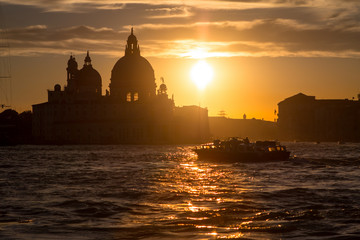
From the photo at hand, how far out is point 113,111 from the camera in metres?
171

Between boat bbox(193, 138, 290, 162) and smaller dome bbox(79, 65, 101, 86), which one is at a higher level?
smaller dome bbox(79, 65, 101, 86)

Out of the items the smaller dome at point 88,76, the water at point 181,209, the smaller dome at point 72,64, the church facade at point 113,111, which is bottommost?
the water at point 181,209

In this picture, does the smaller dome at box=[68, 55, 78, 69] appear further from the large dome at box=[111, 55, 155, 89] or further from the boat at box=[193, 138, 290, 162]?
the boat at box=[193, 138, 290, 162]

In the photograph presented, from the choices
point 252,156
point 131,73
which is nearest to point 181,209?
point 252,156

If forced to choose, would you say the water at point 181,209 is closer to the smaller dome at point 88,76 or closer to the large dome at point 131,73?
the smaller dome at point 88,76

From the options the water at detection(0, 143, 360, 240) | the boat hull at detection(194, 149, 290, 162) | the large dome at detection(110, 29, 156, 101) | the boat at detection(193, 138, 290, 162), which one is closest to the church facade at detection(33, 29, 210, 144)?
the large dome at detection(110, 29, 156, 101)

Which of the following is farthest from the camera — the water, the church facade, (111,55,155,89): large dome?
(111,55,155,89): large dome

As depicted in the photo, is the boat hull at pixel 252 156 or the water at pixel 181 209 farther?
the boat hull at pixel 252 156

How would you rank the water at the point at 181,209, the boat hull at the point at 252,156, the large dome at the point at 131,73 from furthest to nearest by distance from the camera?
the large dome at the point at 131,73 → the boat hull at the point at 252,156 → the water at the point at 181,209

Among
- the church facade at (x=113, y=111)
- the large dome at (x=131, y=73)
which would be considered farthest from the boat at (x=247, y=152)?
the large dome at (x=131, y=73)

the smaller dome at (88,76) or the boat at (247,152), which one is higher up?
the smaller dome at (88,76)

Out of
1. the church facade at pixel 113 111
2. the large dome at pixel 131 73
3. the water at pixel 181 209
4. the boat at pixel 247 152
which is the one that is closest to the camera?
the water at pixel 181 209

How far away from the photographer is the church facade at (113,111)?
16512cm

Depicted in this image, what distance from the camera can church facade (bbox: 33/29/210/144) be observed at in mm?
165125
